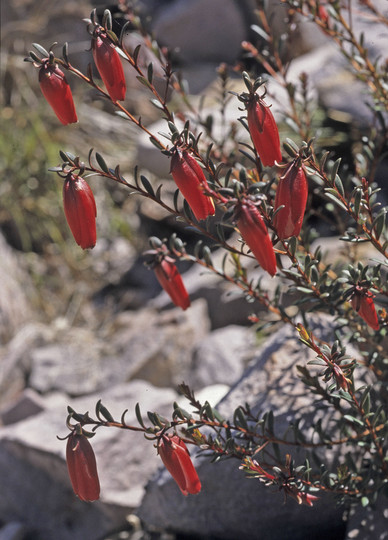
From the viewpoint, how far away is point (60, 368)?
347 centimetres

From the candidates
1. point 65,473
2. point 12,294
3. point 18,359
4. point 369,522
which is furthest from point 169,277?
point 12,294

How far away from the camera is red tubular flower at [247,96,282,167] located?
1.19 m

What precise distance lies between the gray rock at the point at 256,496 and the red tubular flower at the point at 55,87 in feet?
3.40

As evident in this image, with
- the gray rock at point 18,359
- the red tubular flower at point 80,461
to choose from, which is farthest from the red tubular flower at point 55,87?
the gray rock at point 18,359

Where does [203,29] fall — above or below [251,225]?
below

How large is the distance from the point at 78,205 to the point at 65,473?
1562mm

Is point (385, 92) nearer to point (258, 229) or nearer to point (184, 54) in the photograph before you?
point (258, 229)

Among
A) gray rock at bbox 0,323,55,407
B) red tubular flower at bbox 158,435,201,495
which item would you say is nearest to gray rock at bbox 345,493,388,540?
red tubular flower at bbox 158,435,201,495

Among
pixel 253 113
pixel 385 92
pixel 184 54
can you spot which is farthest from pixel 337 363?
pixel 184 54

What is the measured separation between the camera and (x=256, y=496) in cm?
194

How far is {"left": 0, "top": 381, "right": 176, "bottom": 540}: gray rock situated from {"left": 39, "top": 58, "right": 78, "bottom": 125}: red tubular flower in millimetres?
1500

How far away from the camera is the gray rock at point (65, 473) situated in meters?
2.47

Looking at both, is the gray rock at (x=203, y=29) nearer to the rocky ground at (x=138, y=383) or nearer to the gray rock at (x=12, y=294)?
the rocky ground at (x=138, y=383)

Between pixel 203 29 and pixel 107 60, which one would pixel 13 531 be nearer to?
pixel 107 60
